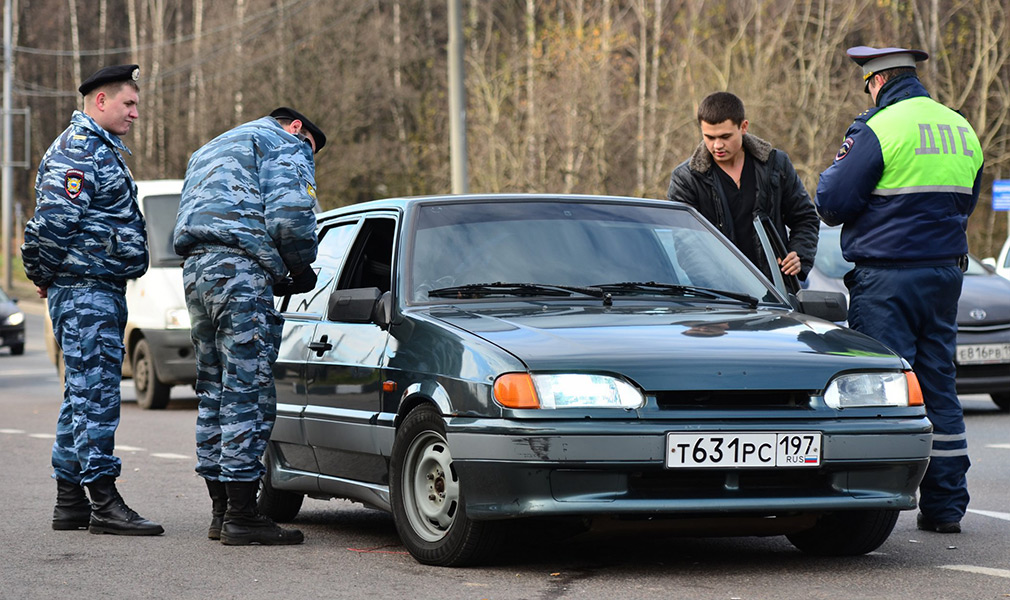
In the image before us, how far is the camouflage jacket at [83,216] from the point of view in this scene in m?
6.97

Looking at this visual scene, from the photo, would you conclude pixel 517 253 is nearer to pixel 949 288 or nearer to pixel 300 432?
pixel 300 432

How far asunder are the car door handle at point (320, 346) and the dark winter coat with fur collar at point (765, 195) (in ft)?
6.41

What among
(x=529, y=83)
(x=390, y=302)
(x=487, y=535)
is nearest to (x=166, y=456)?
(x=390, y=302)

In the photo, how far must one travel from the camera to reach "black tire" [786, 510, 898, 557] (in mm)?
5934

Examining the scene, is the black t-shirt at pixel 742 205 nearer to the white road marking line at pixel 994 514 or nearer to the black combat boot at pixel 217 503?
the white road marking line at pixel 994 514

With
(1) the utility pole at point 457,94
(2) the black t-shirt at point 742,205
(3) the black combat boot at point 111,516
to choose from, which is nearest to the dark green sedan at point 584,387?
(3) the black combat boot at point 111,516

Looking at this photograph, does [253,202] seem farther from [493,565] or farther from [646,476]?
[646,476]

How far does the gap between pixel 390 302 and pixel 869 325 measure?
2126 millimetres

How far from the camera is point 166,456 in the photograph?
35.4ft

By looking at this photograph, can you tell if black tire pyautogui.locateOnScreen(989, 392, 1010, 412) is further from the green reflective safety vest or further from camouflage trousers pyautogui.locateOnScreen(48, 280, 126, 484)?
camouflage trousers pyautogui.locateOnScreen(48, 280, 126, 484)

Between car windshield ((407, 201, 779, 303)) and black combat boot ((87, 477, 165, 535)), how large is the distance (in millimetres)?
1686

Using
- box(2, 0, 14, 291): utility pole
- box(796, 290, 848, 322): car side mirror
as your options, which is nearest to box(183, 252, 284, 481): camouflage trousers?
box(796, 290, 848, 322): car side mirror

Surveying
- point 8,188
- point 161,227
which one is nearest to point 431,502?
point 161,227

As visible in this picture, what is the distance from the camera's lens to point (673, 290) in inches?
253
